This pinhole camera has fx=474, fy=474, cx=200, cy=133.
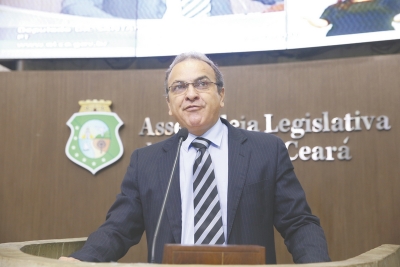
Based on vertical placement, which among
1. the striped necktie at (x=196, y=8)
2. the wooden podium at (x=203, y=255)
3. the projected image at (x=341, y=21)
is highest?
the striped necktie at (x=196, y=8)

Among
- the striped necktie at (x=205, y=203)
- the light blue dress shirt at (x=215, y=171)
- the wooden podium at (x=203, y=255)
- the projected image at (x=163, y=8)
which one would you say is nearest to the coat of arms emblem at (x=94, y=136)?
the projected image at (x=163, y=8)

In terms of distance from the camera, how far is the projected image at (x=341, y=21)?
10.9ft

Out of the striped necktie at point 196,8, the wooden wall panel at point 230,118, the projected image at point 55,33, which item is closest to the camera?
the wooden wall panel at point 230,118

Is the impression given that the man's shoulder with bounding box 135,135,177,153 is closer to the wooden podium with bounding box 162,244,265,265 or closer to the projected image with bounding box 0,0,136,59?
the wooden podium with bounding box 162,244,265,265

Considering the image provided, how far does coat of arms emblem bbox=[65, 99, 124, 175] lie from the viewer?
3.69 m

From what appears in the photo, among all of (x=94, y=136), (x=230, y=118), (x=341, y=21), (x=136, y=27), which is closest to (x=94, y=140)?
Answer: (x=94, y=136)

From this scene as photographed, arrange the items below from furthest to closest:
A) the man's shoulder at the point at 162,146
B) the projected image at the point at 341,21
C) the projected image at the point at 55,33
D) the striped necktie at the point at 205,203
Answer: the projected image at the point at 55,33, the projected image at the point at 341,21, the man's shoulder at the point at 162,146, the striped necktie at the point at 205,203

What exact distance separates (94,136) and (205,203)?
6.92 feet

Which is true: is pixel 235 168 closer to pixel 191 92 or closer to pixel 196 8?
pixel 191 92

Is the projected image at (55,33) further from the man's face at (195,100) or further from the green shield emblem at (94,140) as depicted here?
the man's face at (195,100)

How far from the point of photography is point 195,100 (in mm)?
1931

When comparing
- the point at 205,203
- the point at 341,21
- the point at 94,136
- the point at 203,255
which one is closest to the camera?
the point at 203,255

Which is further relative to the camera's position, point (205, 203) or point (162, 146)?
point (162, 146)

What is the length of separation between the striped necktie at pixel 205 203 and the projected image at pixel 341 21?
1925mm
